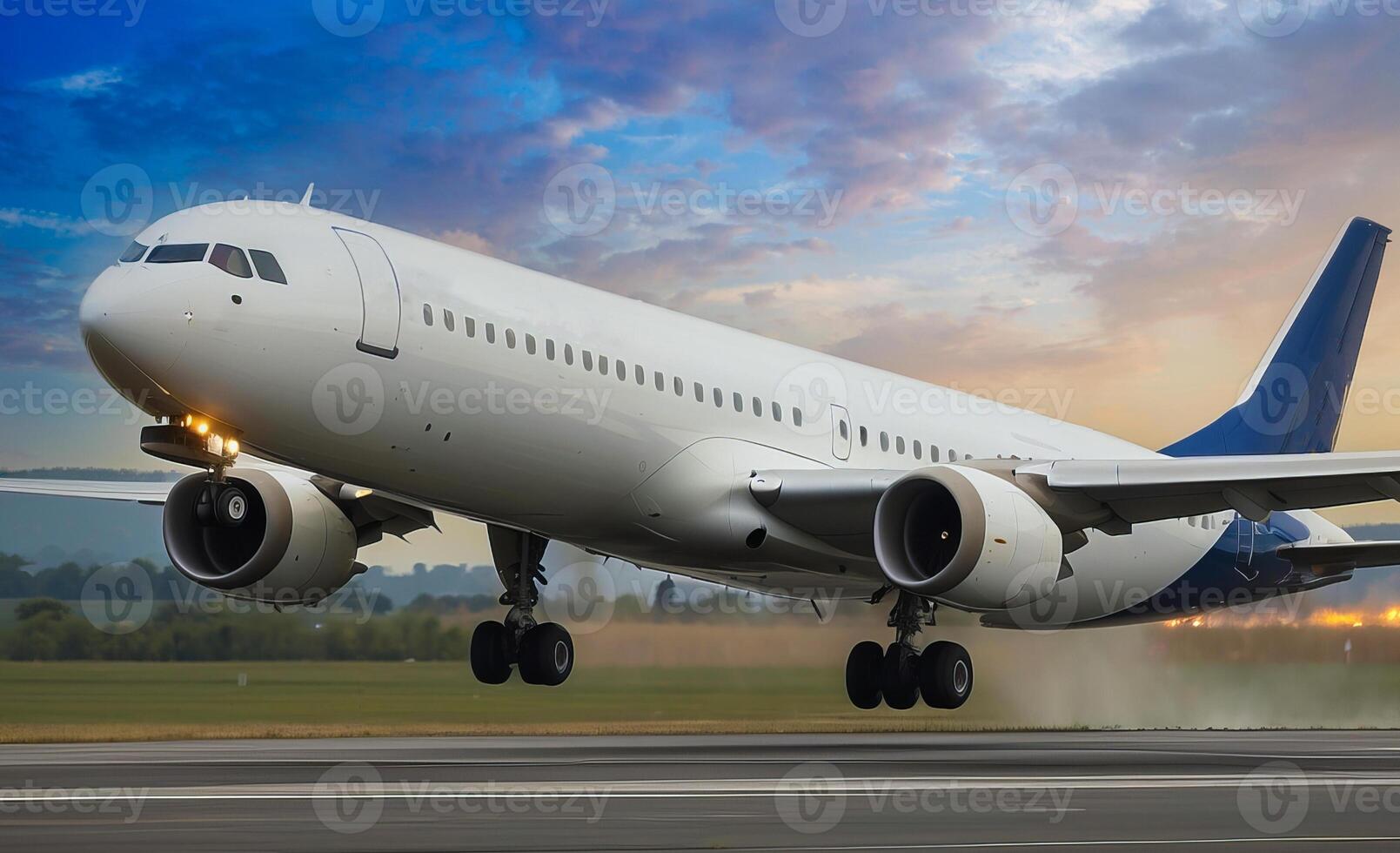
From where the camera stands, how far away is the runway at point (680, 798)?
8.99 meters

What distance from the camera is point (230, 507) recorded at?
16234mm

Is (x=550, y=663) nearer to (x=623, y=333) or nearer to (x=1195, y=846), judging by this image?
(x=623, y=333)

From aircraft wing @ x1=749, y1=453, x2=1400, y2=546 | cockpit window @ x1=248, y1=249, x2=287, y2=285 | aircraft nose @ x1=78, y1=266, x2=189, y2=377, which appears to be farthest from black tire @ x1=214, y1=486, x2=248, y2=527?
aircraft wing @ x1=749, y1=453, x2=1400, y2=546

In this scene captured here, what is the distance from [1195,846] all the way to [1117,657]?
772 inches

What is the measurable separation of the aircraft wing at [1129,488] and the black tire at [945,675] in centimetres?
287

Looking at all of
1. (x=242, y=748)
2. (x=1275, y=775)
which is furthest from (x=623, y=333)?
(x=1275, y=775)

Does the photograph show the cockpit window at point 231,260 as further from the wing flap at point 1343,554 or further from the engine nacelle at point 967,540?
the wing flap at point 1343,554

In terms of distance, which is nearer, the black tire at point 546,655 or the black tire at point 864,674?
the black tire at point 546,655

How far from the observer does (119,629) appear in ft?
83.8

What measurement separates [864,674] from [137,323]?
44.2ft

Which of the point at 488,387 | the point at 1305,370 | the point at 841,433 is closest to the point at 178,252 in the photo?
the point at 488,387

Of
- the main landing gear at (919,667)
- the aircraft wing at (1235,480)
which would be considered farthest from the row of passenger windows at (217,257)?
the main landing gear at (919,667)

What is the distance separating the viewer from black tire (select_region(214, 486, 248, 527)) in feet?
53.2

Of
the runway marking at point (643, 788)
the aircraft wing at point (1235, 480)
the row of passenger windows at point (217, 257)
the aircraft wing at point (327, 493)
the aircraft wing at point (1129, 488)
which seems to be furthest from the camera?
the aircraft wing at point (327, 493)
